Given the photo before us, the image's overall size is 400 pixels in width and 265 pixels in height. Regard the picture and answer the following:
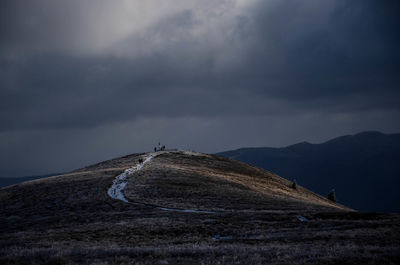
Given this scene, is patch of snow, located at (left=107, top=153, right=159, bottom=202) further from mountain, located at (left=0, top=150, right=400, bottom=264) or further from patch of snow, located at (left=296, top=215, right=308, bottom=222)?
patch of snow, located at (left=296, top=215, right=308, bottom=222)

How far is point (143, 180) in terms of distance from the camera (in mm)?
56969

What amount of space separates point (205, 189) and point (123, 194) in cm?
1234

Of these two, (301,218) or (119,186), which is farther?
(119,186)

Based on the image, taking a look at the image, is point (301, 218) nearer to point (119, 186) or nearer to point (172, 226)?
point (172, 226)

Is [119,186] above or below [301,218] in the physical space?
above

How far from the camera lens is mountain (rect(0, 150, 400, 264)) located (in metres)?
15.6

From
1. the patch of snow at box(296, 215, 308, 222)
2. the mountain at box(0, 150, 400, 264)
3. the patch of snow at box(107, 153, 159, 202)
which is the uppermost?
the patch of snow at box(107, 153, 159, 202)

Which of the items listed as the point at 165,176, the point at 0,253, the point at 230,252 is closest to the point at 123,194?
the point at 165,176

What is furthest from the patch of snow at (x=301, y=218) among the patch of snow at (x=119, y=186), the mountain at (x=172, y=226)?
the patch of snow at (x=119, y=186)

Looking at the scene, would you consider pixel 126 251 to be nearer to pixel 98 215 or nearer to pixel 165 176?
pixel 98 215

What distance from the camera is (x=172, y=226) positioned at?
27.3 m

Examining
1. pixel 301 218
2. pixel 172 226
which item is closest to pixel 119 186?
pixel 172 226

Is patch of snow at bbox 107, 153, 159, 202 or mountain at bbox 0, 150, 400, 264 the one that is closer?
mountain at bbox 0, 150, 400, 264

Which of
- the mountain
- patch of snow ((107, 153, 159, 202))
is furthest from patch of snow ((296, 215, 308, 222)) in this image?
patch of snow ((107, 153, 159, 202))
